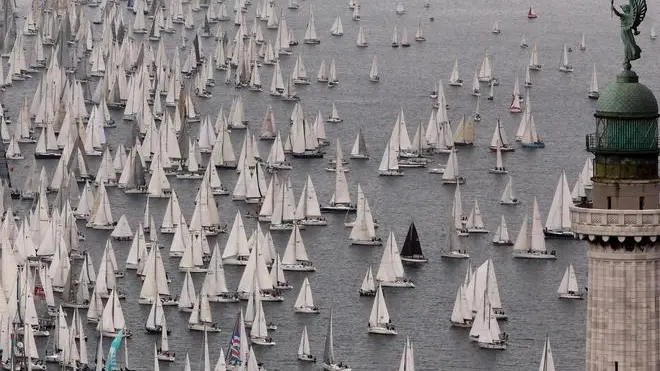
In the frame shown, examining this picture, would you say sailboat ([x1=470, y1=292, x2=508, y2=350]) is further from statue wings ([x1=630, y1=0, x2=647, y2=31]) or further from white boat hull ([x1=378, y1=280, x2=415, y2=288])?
statue wings ([x1=630, y1=0, x2=647, y2=31])

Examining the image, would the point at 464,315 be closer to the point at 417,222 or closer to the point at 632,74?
the point at 417,222

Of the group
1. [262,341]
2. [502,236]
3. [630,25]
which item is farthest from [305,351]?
[630,25]

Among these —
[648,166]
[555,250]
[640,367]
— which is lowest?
[640,367]

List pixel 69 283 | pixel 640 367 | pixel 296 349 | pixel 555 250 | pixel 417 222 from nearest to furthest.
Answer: pixel 640 367 < pixel 296 349 < pixel 69 283 < pixel 555 250 < pixel 417 222

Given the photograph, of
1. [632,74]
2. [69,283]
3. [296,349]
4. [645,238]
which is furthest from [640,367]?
[69,283]

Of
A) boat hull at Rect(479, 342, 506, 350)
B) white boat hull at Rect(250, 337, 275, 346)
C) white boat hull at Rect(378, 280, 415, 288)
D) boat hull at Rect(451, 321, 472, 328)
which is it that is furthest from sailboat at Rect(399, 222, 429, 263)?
boat hull at Rect(479, 342, 506, 350)
